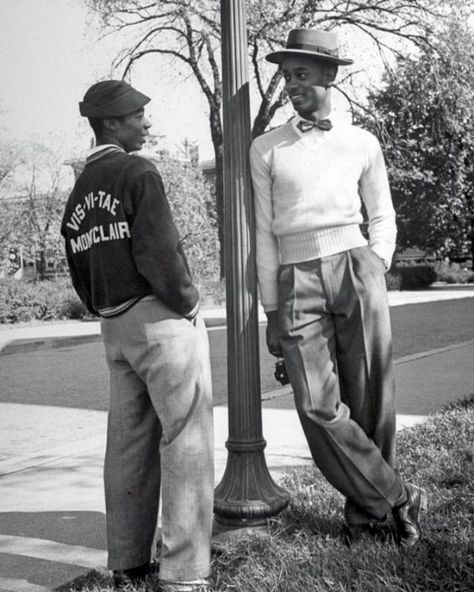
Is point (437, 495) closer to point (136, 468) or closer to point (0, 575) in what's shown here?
point (136, 468)

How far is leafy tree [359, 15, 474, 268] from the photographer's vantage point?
2553 centimetres

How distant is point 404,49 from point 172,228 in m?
25.2

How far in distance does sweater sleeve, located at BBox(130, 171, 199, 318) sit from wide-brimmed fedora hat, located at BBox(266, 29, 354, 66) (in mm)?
885

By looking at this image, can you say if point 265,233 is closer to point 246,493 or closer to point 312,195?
point 312,195

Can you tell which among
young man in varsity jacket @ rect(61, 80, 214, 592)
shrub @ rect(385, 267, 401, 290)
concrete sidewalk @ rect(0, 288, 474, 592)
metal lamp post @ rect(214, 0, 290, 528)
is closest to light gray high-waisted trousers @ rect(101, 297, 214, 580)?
young man in varsity jacket @ rect(61, 80, 214, 592)

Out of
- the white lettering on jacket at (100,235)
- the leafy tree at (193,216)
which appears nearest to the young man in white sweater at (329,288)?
the white lettering on jacket at (100,235)

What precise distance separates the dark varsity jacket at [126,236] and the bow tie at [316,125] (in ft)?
2.40

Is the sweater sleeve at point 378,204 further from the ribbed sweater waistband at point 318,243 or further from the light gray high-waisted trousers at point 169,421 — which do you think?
the light gray high-waisted trousers at point 169,421

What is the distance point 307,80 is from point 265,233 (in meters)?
0.65

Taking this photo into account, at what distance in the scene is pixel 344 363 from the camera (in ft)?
11.8

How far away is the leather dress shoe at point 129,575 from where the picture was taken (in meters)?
3.33

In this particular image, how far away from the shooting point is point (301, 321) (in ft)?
11.4

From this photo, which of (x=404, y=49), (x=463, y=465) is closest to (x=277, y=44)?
(x=404, y=49)

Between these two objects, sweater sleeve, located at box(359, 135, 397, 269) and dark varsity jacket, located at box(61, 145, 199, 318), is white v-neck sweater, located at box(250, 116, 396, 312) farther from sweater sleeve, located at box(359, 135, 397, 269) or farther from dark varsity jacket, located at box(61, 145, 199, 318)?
dark varsity jacket, located at box(61, 145, 199, 318)
